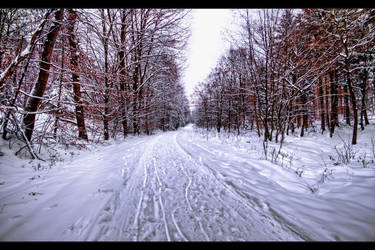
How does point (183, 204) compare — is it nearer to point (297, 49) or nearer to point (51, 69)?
point (51, 69)

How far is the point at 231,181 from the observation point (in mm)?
2832

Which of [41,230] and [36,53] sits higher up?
[36,53]

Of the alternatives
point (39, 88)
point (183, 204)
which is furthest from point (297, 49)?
point (39, 88)

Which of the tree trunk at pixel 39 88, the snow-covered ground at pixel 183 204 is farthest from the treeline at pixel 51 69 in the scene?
the snow-covered ground at pixel 183 204

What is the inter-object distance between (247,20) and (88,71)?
8881 millimetres

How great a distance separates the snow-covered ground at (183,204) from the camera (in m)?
1.44

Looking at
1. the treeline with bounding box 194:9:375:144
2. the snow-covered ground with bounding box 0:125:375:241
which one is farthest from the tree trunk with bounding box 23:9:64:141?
the treeline with bounding box 194:9:375:144

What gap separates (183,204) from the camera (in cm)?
199

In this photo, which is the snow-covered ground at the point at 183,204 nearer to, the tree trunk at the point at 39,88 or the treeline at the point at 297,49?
the tree trunk at the point at 39,88

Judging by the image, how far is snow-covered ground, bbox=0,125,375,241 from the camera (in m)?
1.44

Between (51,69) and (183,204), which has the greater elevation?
(51,69)
